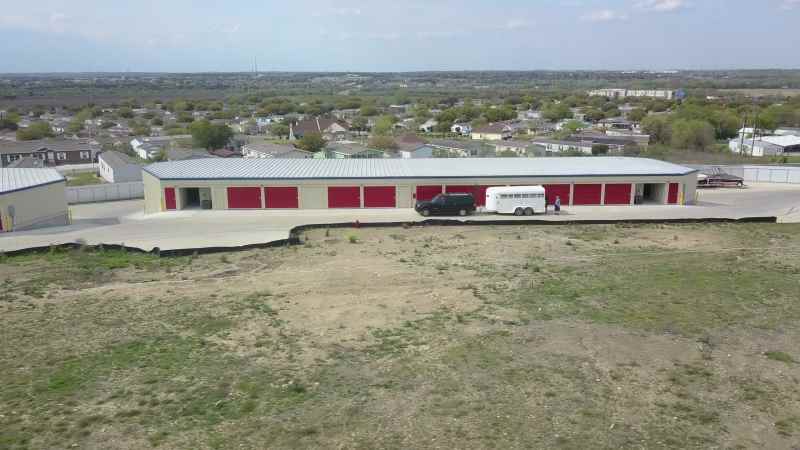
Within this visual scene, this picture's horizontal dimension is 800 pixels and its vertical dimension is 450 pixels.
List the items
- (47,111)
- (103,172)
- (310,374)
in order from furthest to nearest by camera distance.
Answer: (47,111) < (103,172) < (310,374)

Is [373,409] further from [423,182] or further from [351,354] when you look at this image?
[423,182]

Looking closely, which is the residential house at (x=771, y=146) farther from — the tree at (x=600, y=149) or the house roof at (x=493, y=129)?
the house roof at (x=493, y=129)

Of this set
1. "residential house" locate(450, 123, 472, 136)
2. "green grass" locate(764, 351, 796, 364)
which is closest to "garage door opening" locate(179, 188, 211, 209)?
"green grass" locate(764, 351, 796, 364)

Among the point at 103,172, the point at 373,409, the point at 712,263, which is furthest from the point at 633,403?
the point at 103,172

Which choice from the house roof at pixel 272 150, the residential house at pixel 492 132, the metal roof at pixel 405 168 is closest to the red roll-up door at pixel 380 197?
the metal roof at pixel 405 168

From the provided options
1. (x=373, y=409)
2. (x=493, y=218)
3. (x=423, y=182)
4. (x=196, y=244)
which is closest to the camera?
(x=373, y=409)

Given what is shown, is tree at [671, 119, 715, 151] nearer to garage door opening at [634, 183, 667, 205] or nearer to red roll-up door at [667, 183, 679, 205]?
garage door opening at [634, 183, 667, 205]

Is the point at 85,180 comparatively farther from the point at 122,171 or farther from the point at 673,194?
the point at 673,194
